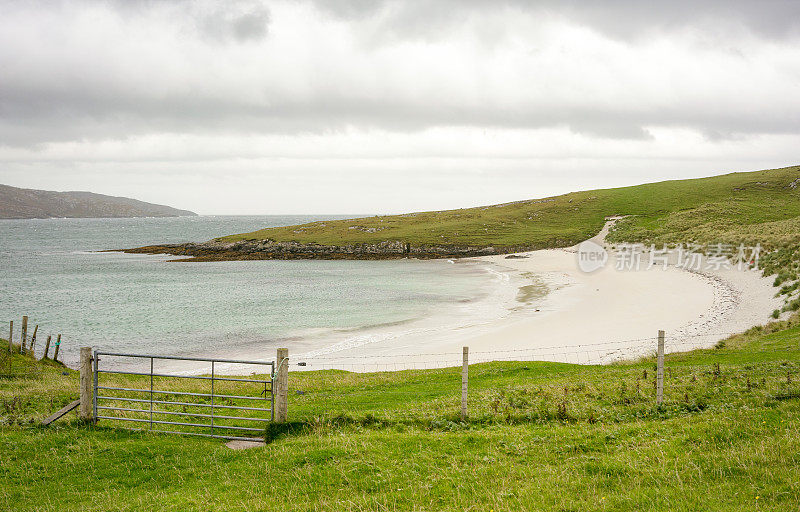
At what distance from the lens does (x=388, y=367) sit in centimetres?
3156

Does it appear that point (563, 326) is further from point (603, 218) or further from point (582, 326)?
point (603, 218)

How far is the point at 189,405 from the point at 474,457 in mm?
12126

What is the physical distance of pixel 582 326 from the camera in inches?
1571

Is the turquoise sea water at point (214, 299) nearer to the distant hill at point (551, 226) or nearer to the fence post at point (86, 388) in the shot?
the distant hill at point (551, 226)

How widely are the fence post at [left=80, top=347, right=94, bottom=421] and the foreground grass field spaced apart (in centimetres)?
35

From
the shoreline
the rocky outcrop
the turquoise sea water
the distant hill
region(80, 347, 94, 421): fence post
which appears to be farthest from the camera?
the rocky outcrop

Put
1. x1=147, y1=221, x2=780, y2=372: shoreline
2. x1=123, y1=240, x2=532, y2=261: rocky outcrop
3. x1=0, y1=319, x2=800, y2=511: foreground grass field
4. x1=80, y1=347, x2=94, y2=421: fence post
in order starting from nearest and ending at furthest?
x1=0, y1=319, x2=800, y2=511: foreground grass field
x1=80, y1=347, x2=94, y2=421: fence post
x1=147, y1=221, x2=780, y2=372: shoreline
x1=123, y1=240, x2=532, y2=261: rocky outcrop

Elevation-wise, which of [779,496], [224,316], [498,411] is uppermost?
[779,496]

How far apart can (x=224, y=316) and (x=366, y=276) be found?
33.7 metres

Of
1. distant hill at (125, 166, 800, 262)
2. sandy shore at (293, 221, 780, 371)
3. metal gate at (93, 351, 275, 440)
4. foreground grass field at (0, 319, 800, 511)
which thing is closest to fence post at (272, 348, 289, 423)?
metal gate at (93, 351, 275, 440)

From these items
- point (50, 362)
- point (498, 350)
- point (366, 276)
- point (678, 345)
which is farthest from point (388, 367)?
point (366, 276)

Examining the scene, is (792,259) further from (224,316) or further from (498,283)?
(224,316)

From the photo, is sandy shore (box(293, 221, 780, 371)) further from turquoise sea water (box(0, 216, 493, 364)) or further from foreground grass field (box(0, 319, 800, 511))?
foreground grass field (box(0, 319, 800, 511))

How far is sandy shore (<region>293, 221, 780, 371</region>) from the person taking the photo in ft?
107
